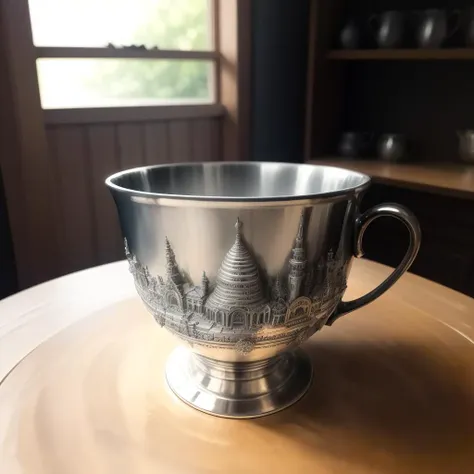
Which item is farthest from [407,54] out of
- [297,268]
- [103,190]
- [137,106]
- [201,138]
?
[297,268]

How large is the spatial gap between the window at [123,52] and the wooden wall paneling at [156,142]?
0.24ft

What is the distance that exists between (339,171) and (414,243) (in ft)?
0.40

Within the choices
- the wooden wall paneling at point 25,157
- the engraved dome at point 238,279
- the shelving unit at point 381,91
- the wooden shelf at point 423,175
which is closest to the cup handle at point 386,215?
the engraved dome at point 238,279

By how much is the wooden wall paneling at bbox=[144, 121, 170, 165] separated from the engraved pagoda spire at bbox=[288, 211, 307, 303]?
125cm

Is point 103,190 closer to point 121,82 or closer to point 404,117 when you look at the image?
point 121,82

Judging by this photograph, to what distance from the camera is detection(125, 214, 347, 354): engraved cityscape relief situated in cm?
39

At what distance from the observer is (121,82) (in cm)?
153

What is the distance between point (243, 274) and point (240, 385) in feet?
0.44

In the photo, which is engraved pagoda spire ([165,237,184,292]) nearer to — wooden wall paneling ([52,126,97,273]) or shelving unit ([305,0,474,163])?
wooden wall paneling ([52,126,97,273])

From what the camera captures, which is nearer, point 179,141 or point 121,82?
point 121,82

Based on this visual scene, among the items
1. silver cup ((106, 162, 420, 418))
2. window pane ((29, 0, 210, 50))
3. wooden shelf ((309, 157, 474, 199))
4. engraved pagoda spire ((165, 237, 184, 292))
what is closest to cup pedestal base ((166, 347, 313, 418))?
silver cup ((106, 162, 420, 418))

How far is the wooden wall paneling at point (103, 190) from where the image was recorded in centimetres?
147

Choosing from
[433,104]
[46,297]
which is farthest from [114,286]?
[433,104]

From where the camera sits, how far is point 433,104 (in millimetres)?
1673
